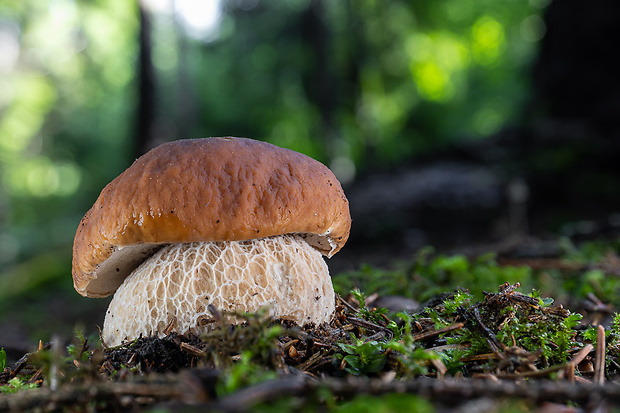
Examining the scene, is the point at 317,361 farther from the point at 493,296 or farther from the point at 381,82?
the point at 381,82

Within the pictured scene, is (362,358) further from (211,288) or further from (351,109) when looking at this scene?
(351,109)

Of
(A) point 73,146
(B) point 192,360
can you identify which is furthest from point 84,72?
(B) point 192,360

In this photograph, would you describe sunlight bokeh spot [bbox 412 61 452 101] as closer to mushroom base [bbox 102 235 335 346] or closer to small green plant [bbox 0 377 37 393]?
mushroom base [bbox 102 235 335 346]

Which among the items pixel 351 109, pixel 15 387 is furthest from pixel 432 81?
pixel 15 387

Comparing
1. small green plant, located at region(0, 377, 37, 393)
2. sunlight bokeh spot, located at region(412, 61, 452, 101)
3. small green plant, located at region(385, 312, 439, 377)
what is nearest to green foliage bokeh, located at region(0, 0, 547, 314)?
sunlight bokeh spot, located at region(412, 61, 452, 101)

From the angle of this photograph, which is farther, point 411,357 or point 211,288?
point 211,288

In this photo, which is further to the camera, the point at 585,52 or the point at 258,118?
the point at 258,118

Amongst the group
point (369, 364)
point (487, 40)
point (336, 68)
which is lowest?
point (369, 364)
